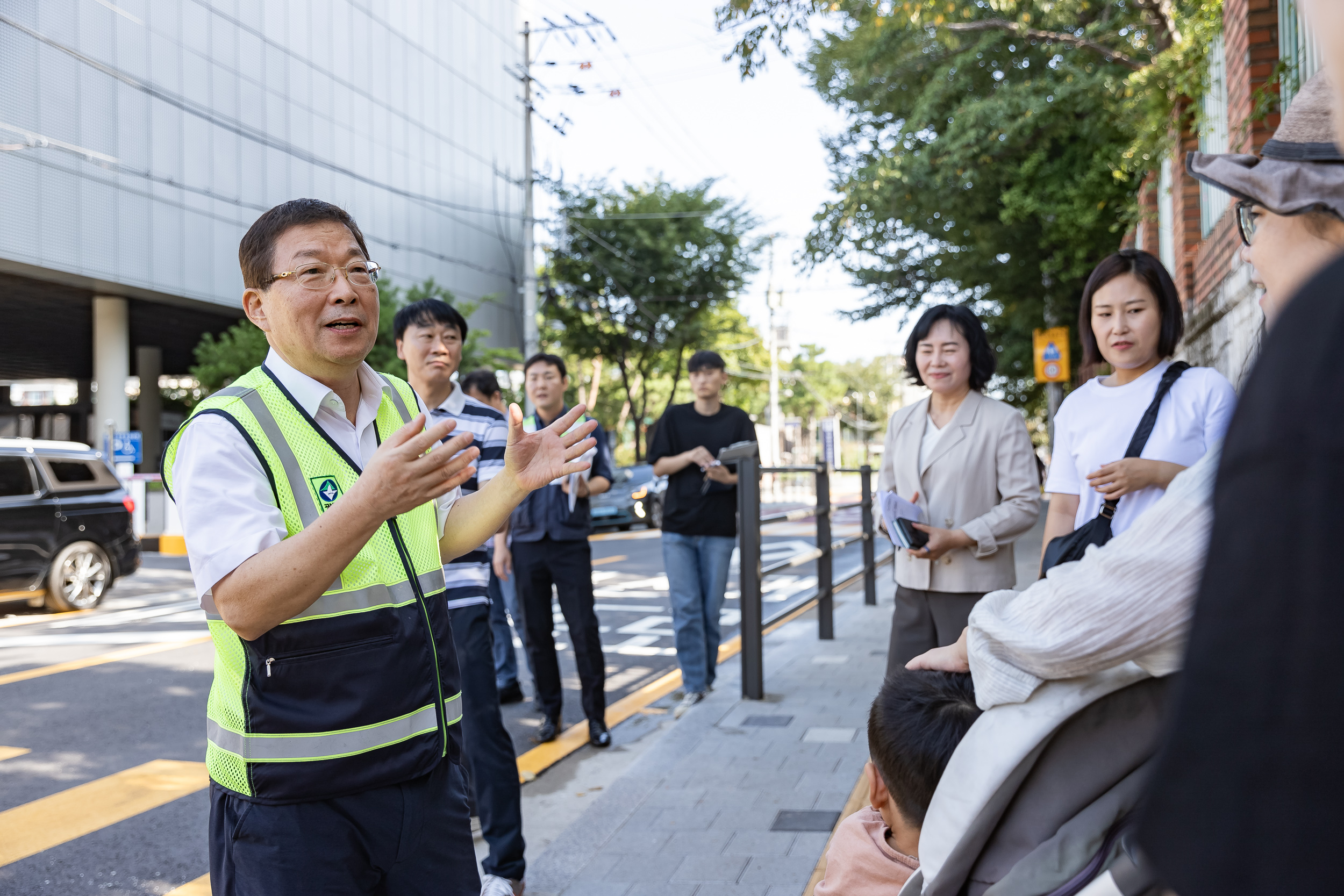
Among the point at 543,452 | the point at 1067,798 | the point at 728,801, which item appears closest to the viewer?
the point at 1067,798

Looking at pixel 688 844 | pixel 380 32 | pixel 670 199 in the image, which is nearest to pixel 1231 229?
pixel 688 844

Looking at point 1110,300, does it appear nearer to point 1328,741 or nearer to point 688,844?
point 688,844

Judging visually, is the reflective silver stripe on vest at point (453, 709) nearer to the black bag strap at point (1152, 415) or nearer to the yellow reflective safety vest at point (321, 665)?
the yellow reflective safety vest at point (321, 665)

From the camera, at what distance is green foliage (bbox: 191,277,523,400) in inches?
824

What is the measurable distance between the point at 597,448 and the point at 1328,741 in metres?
5.45

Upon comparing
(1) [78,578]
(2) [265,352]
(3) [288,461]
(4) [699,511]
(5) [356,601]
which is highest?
(2) [265,352]

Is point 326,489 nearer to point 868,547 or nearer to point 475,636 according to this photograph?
point 475,636

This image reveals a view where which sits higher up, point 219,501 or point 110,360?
point 110,360

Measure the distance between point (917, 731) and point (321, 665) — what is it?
108cm

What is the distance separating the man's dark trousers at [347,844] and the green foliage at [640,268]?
27528 mm

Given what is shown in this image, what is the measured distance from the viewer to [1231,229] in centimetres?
591

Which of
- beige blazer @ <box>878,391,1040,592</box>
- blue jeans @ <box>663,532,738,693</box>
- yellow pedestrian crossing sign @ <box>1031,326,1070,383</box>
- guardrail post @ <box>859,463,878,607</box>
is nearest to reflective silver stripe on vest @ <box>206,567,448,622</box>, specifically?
beige blazer @ <box>878,391,1040,592</box>

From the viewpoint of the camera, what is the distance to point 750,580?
6.11 meters

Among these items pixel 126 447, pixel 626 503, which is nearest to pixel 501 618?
pixel 126 447
